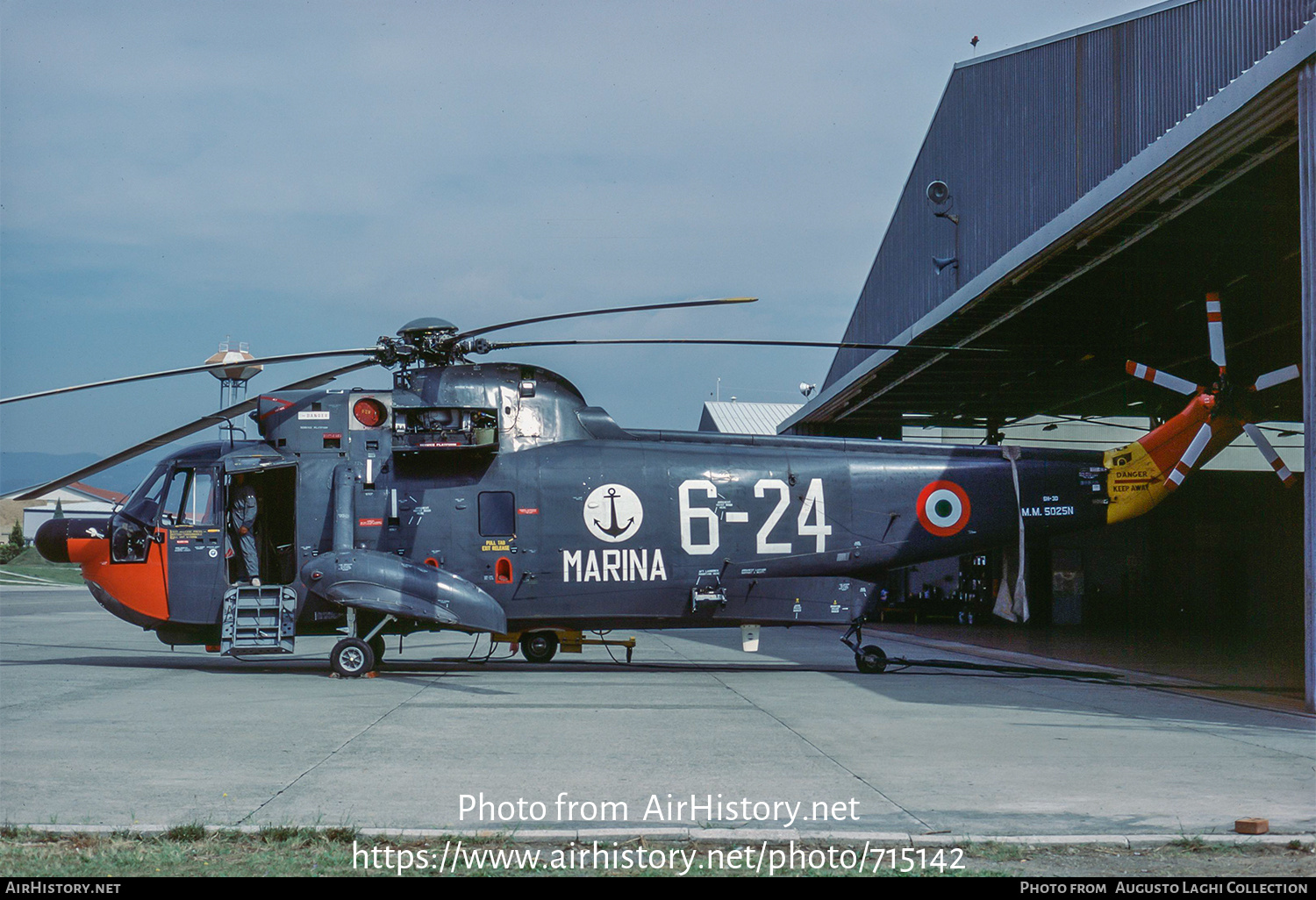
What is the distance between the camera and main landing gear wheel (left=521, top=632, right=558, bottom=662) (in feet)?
57.0

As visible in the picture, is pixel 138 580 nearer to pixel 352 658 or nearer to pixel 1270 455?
pixel 352 658

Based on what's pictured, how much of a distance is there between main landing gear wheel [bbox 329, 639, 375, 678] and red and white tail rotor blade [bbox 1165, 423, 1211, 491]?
36.7ft

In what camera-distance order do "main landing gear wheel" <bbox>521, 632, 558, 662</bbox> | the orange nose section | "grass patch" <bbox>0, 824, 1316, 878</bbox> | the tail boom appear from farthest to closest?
1. "main landing gear wheel" <bbox>521, 632, 558, 662</bbox>
2. the tail boom
3. the orange nose section
4. "grass patch" <bbox>0, 824, 1316, 878</bbox>

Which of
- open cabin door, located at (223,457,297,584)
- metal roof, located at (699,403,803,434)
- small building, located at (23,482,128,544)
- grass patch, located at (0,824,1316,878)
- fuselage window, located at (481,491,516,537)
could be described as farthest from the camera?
small building, located at (23,482,128,544)

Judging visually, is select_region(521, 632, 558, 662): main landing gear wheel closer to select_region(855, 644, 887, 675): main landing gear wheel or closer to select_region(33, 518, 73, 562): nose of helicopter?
select_region(855, 644, 887, 675): main landing gear wheel

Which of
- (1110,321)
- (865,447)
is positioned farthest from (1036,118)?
(865,447)

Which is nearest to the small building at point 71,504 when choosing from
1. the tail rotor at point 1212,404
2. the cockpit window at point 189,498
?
the cockpit window at point 189,498

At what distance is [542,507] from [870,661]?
5.18 meters

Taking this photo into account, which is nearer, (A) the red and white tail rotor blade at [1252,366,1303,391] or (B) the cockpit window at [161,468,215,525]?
(A) the red and white tail rotor blade at [1252,366,1303,391]

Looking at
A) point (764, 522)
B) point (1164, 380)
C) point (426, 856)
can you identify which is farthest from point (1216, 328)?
point (426, 856)

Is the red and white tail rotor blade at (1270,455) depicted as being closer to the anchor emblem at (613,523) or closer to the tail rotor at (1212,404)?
the tail rotor at (1212,404)

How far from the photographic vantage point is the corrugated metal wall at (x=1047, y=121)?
13.7 metres

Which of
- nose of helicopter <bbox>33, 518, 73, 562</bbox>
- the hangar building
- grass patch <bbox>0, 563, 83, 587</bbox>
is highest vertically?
the hangar building

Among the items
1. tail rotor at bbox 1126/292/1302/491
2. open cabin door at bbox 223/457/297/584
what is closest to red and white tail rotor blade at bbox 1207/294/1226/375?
tail rotor at bbox 1126/292/1302/491
